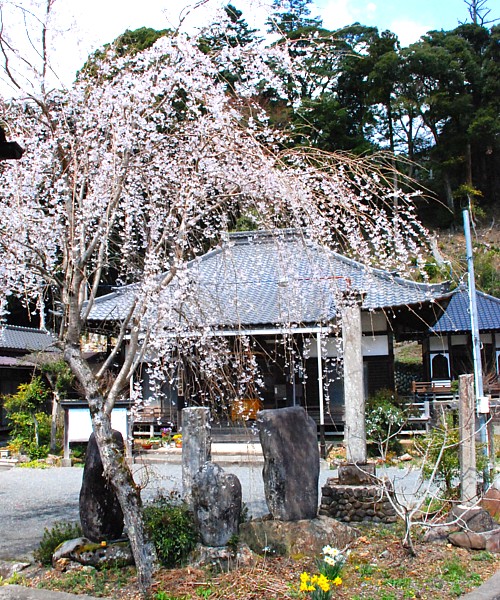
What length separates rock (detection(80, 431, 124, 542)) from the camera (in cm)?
502

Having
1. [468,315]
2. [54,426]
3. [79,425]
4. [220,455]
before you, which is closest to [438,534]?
[220,455]

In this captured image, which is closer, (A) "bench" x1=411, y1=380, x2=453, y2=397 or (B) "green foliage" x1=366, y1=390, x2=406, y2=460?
(B) "green foliage" x1=366, y1=390, x2=406, y2=460

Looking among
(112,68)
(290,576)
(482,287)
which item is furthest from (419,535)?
(482,287)

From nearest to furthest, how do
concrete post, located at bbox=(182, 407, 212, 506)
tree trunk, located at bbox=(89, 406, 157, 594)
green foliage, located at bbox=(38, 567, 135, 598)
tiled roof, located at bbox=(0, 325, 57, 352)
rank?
tree trunk, located at bbox=(89, 406, 157, 594) < green foliage, located at bbox=(38, 567, 135, 598) < concrete post, located at bbox=(182, 407, 212, 506) < tiled roof, located at bbox=(0, 325, 57, 352)

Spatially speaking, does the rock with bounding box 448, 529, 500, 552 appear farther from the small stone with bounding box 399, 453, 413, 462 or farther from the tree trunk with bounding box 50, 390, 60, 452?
the tree trunk with bounding box 50, 390, 60, 452

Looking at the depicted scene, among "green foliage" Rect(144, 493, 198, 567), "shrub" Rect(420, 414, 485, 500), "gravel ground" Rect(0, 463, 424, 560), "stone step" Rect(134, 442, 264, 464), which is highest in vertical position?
"shrub" Rect(420, 414, 485, 500)

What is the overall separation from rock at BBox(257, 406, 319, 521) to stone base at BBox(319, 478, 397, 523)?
3.57 feet

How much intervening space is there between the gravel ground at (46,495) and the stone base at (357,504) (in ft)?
2.22

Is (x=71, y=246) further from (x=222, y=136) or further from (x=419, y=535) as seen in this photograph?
(x=419, y=535)

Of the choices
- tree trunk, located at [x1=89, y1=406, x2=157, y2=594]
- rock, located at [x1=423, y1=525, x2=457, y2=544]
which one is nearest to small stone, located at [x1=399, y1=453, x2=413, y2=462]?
rock, located at [x1=423, y1=525, x2=457, y2=544]

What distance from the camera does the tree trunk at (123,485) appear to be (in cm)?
417

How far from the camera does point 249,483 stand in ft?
32.2

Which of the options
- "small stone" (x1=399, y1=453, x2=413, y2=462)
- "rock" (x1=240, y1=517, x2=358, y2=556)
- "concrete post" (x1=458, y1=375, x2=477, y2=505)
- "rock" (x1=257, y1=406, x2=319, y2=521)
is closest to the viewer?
"rock" (x1=240, y1=517, x2=358, y2=556)

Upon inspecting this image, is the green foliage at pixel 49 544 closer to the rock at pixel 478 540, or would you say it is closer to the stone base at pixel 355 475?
the stone base at pixel 355 475
